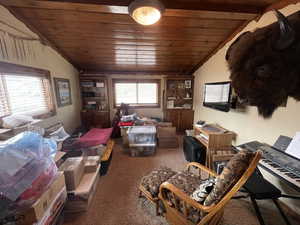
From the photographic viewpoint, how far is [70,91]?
347 cm

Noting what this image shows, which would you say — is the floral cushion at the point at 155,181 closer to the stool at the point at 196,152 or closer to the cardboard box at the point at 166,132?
the stool at the point at 196,152

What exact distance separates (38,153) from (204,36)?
2998mm

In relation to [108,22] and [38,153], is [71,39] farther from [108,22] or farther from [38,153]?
[38,153]

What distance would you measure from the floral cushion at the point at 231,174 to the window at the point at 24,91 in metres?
2.52

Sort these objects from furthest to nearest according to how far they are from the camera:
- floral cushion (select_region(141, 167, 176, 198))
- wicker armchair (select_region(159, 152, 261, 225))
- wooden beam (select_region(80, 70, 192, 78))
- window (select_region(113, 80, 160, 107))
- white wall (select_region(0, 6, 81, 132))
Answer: window (select_region(113, 80, 160, 107))
wooden beam (select_region(80, 70, 192, 78))
white wall (select_region(0, 6, 81, 132))
floral cushion (select_region(141, 167, 176, 198))
wicker armchair (select_region(159, 152, 261, 225))

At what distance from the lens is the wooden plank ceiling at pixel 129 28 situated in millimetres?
1775

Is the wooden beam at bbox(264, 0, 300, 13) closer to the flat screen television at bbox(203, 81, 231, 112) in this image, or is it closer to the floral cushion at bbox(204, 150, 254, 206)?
the flat screen television at bbox(203, 81, 231, 112)

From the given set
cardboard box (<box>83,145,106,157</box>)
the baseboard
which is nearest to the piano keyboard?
the baseboard

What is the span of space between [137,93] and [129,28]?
230 centimetres

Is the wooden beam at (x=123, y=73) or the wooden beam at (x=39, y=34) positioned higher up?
the wooden beam at (x=39, y=34)

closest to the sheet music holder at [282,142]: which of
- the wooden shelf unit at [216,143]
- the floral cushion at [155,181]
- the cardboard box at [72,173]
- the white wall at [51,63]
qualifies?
the wooden shelf unit at [216,143]

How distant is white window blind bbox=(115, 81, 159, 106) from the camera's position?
4.33m

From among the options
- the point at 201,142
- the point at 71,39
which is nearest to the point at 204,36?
the point at 201,142

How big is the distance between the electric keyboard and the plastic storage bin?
1.87 metres
